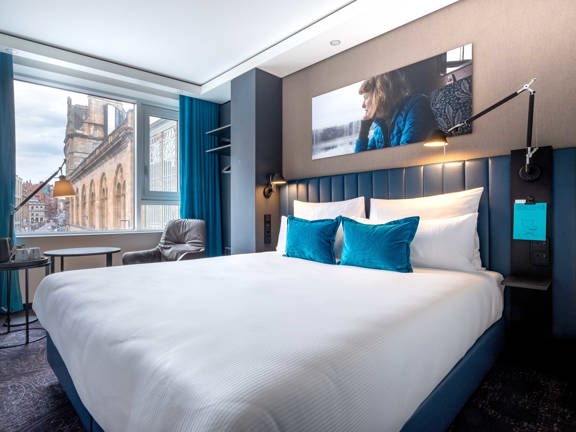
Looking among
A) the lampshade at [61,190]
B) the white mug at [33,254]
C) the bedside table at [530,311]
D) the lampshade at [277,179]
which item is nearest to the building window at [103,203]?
the lampshade at [61,190]

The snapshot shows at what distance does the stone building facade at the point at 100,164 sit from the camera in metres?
3.99

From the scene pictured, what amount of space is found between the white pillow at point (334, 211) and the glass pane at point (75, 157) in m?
2.55

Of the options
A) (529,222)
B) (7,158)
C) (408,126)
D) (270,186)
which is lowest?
(529,222)

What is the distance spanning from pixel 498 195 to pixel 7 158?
14.3 feet

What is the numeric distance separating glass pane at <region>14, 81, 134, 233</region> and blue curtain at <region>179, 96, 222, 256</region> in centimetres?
69

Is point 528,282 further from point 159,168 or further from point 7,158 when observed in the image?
point 7,158

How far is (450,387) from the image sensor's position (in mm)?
1315

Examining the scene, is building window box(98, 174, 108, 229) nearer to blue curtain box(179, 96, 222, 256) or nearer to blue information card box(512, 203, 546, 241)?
blue curtain box(179, 96, 222, 256)

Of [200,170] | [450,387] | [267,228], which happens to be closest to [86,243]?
[200,170]

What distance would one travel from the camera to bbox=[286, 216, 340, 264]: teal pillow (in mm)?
2395

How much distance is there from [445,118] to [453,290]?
1.49 meters

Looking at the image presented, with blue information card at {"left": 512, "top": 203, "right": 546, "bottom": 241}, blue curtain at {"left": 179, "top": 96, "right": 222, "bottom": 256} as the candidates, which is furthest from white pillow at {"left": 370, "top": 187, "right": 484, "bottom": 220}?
blue curtain at {"left": 179, "top": 96, "right": 222, "bottom": 256}

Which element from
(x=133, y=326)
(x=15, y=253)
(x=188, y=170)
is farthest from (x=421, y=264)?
(x=188, y=170)

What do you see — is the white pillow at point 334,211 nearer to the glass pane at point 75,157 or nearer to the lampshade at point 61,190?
the lampshade at point 61,190
